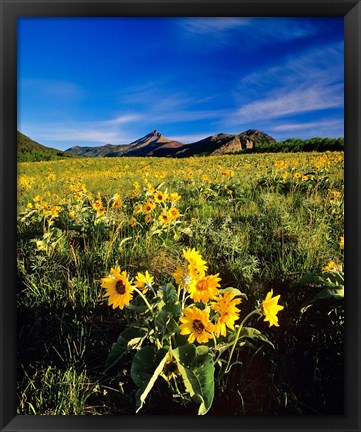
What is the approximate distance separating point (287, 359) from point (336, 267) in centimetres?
43

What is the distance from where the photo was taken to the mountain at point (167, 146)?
1.59 metres

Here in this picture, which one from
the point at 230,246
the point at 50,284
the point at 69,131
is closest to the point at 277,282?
the point at 230,246

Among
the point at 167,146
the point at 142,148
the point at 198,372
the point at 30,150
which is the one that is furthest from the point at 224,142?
the point at 198,372

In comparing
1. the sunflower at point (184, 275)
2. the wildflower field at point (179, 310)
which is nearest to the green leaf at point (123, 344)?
the wildflower field at point (179, 310)

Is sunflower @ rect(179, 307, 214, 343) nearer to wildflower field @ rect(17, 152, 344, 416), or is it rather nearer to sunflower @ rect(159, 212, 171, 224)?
wildflower field @ rect(17, 152, 344, 416)

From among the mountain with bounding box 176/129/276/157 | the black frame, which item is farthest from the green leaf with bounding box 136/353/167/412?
the mountain with bounding box 176/129/276/157

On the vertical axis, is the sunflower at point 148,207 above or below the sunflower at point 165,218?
above

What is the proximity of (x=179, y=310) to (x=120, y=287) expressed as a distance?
198mm

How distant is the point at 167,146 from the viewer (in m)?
1.64

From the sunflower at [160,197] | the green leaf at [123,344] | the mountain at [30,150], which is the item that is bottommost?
the green leaf at [123,344]

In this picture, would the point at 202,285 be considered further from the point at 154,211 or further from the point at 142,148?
the point at 154,211

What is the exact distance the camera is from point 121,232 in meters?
2.05

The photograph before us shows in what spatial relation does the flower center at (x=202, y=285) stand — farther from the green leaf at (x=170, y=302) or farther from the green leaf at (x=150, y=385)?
the green leaf at (x=150, y=385)
